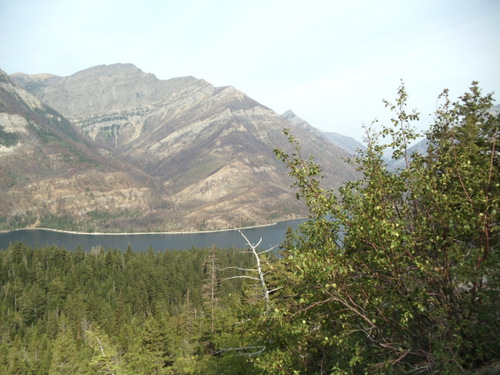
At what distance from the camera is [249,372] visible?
749 inches

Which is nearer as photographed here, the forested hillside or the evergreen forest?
the evergreen forest

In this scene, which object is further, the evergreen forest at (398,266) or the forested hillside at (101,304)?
the forested hillside at (101,304)

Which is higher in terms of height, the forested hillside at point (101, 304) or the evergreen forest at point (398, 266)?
the evergreen forest at point (398, 266)

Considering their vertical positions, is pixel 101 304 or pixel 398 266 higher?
pixel 398 266

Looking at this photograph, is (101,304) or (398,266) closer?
(398,266)

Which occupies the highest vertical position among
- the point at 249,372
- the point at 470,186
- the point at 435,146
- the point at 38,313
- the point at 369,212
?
the point at 435,146

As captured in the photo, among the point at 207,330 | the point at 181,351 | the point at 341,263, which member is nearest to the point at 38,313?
the point at 181,351

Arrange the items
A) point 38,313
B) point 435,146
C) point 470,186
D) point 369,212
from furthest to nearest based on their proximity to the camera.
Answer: point 38,313
point 435,146
point 369,212
point 470,186

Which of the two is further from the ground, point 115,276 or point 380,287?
point 380,287

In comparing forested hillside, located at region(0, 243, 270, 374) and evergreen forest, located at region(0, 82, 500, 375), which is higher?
evergreen forest, located at region(0, 82, 500, 375)

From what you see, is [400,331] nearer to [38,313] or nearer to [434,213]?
[434,213]

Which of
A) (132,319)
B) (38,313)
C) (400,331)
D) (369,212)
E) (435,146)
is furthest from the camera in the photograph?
(38,313)

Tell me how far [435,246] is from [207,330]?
34.9 meters

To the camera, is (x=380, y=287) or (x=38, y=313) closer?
(x=380, y=287)
